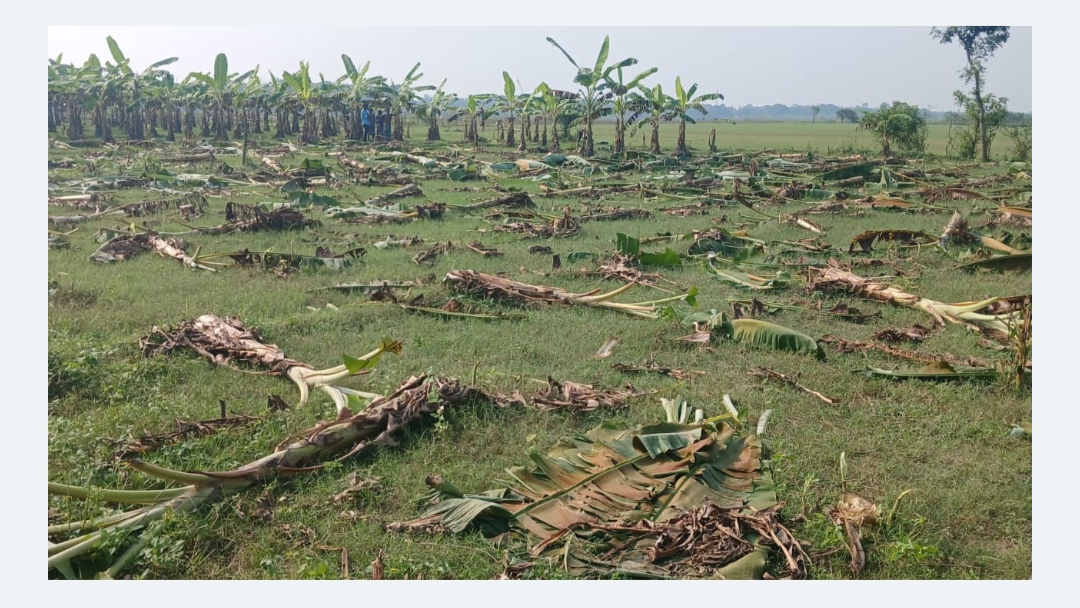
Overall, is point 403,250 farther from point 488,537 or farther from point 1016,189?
point 1016,189

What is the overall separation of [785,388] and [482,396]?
2.30 meters

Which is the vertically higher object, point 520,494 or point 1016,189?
point 1016,189

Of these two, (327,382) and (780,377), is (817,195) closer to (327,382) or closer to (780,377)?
(780,377)

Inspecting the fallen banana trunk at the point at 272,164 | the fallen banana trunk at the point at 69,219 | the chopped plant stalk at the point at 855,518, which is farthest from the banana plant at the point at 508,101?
the chopped plant stalk at the point at 855,518

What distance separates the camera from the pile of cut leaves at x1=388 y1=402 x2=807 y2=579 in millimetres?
3604

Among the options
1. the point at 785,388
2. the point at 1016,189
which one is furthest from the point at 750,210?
the point at 785,388

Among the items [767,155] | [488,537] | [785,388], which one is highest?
[767,155]

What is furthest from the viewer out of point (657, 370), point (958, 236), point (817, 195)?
point (817, 195)

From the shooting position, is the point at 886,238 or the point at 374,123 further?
the point at 374,123

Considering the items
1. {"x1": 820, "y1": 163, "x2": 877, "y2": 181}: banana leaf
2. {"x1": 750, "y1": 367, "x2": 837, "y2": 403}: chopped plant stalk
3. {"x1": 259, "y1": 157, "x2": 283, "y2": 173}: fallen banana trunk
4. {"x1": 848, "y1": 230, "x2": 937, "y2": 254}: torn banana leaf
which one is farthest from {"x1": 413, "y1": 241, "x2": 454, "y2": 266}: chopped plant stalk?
{"x1": 259, "y1": 157, "x2": 283, "y2": 173}: fallen banana trunk

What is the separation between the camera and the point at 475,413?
205 inches

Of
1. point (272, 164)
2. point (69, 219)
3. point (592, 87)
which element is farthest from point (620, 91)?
point (69, 219)

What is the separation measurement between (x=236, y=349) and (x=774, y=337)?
4.46m

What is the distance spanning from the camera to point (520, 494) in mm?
4168
